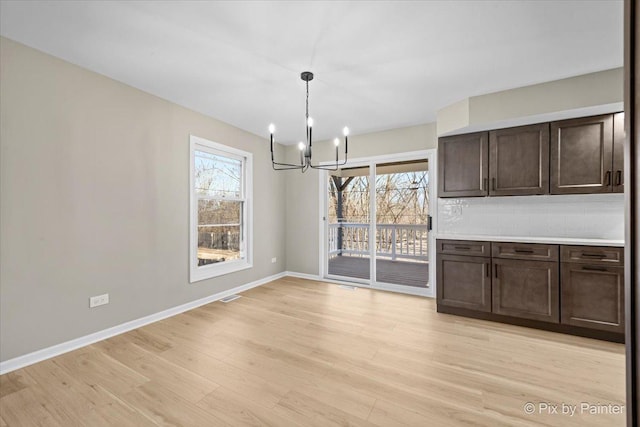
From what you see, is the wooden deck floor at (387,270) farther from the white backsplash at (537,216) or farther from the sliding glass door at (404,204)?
the white backsplash at (537,216)

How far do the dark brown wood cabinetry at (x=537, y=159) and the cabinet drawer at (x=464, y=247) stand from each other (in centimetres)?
61

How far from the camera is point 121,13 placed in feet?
6.37

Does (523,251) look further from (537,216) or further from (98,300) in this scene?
(98,300)

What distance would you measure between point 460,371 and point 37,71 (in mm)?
4240

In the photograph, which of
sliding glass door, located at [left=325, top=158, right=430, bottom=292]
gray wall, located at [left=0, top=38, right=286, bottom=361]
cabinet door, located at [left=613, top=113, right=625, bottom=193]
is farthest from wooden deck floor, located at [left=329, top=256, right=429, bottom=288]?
gray wall, located at [left=0, top=38, right=286, bottom=361]

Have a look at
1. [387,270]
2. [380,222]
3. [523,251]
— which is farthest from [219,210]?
[523,251]

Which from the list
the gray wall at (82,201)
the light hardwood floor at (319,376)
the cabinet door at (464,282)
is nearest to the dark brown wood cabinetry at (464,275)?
the cabinet door at (464,282)

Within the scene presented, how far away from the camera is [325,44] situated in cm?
226

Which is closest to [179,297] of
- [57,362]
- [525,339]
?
[57,362]

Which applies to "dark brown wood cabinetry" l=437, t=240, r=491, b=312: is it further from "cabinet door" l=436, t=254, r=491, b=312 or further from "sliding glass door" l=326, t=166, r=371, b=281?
"sliding glass door" l=326, t=166, r=371, b=281

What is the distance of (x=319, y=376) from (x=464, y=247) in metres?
2.30

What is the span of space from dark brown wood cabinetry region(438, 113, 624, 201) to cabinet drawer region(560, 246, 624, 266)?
594mm

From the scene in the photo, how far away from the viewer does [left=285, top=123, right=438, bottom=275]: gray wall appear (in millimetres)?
4637

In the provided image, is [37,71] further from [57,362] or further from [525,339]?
[525,339]
